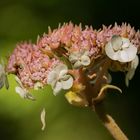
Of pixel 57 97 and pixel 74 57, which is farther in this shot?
pixel 57 97

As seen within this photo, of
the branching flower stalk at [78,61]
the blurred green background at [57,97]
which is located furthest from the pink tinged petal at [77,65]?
the blurred green background at [57,97]

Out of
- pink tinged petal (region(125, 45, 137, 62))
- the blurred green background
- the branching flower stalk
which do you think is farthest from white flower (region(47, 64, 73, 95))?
the blurred green background

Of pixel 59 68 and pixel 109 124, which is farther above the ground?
pixel 59 68

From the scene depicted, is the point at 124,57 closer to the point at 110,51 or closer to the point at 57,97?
the point at 110,51

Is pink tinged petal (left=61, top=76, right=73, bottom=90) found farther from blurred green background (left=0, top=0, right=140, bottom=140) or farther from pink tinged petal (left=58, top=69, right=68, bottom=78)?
blurred green background (left=0, top=0, right=140, bottom=140)

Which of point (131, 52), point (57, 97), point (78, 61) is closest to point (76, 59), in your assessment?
point (78, 61)

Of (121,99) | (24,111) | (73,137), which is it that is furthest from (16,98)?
(121,99)
